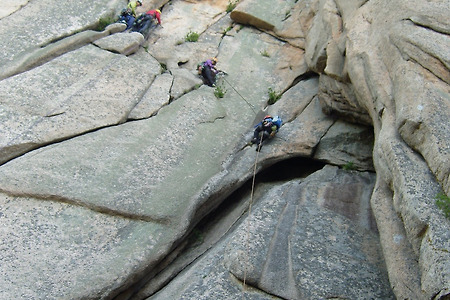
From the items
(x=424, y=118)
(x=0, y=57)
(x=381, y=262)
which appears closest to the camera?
(x=424, y=118)

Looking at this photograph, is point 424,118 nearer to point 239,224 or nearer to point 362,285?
point 362,285

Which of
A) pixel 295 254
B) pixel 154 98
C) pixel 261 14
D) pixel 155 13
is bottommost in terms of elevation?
pixel 154 98

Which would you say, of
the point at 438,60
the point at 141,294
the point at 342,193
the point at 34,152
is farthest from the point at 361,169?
the point at 34,152

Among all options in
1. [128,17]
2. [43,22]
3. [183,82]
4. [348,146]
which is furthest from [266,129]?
[43,22]

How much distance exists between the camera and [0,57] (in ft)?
39.6

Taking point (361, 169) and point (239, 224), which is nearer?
point (239, 224)

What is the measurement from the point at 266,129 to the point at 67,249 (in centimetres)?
498

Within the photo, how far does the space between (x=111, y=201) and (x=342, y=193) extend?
4436 mm

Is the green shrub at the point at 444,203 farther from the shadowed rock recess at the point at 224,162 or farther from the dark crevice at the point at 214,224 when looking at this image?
the dark crevice at the point at 214,224

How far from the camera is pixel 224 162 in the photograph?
424 inches

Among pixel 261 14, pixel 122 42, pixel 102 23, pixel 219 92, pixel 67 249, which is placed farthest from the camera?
pixel 261 14

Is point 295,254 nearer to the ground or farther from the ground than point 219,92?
farther from the ground

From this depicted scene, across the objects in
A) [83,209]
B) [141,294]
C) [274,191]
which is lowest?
[141,294]

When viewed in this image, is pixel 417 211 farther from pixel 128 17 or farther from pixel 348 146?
pixel 128 17
